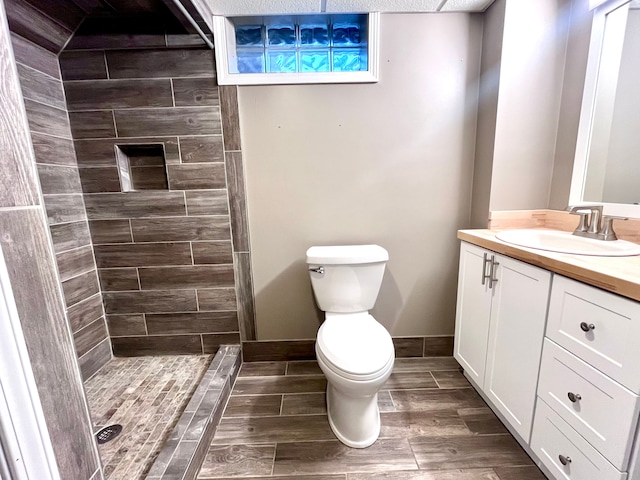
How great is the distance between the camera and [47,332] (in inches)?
16.9

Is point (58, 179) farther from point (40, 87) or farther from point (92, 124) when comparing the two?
point (40, 87)

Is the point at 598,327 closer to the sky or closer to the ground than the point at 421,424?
closer to the sky

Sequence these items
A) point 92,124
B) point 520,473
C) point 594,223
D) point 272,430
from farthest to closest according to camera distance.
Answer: point 92,124
point 272,430
point 594,223
point 520,473

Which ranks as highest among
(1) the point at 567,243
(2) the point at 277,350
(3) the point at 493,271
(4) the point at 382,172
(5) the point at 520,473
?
(4) the point at 382,172

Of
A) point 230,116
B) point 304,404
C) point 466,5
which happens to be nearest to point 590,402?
point 304,404

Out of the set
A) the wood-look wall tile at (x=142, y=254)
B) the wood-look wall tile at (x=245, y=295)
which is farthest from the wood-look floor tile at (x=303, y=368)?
the wood-look wall tile at (x=142, y=254)

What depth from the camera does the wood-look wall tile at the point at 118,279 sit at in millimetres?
1749

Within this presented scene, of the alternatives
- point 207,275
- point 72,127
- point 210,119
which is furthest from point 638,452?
point 72,127

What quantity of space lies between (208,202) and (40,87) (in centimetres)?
99

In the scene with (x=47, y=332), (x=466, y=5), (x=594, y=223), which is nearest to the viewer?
(x=47, y=332)

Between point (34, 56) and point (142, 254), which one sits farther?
point (142, 254)

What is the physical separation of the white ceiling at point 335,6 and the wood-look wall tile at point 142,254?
133 cm

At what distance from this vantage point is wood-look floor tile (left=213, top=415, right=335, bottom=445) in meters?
1.32

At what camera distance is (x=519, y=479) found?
112cm
